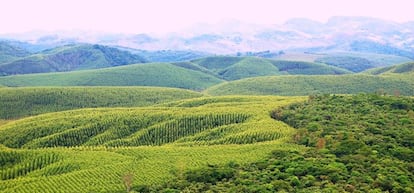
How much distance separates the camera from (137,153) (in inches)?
3868

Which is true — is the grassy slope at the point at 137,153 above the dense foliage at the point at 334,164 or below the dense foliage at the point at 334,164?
below

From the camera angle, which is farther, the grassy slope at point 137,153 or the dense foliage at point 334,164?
the grassy slope at point 137,153

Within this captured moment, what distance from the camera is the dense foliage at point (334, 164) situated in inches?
3002

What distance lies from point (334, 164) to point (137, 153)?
3758 centimetres

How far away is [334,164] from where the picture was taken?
84.2m

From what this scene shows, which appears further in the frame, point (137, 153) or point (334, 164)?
point (137, 153)

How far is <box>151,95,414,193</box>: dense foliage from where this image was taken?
76.2 metres

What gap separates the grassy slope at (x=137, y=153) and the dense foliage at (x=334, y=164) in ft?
16.9

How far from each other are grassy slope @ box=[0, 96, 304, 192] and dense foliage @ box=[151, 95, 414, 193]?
5.15 m

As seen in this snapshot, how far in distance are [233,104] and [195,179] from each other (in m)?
81.2

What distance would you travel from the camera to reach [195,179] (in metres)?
81.4

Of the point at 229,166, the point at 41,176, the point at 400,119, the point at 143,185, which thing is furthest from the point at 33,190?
the point at 400,119

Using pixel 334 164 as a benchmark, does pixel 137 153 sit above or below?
below

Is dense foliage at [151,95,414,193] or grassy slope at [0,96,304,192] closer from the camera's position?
dense foliage at [151,95,414,193]
